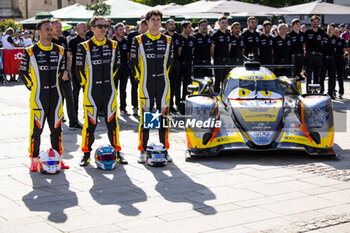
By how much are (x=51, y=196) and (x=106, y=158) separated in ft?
4.72

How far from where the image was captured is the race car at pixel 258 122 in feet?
28.8

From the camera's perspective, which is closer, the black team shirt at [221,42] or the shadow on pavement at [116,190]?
the shadow on pavement at [116,190]

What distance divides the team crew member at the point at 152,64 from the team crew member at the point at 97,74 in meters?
0.36

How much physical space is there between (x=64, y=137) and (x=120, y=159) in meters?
2.58

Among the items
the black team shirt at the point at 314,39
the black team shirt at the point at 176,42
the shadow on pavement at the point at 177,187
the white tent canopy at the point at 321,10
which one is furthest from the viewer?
the white tent canopy at the point at 321,10

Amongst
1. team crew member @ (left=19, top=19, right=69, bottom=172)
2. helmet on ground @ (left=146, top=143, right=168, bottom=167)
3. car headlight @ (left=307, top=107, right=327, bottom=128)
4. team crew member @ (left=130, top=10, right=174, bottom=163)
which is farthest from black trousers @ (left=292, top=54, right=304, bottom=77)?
team crew member @ (left=19, top=19, right=69, bottom=172)

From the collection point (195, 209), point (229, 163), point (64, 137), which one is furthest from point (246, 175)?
point (64, 137)

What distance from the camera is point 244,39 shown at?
1420 centimetres

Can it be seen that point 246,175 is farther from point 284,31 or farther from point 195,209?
point 284,31

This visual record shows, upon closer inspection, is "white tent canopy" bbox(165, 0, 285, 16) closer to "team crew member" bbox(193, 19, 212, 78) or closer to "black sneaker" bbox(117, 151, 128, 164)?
"team crew member" bbox(193, 19, 212, 78)

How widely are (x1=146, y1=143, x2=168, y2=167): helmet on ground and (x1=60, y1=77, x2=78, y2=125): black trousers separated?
3.61m

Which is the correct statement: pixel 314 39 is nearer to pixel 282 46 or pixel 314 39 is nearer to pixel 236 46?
pixel 282 46

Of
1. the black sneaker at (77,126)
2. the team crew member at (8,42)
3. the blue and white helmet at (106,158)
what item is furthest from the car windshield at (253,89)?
the team crew member at (8,42)

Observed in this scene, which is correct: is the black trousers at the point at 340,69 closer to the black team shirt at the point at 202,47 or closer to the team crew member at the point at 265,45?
the team crew member at the point at 265,45
